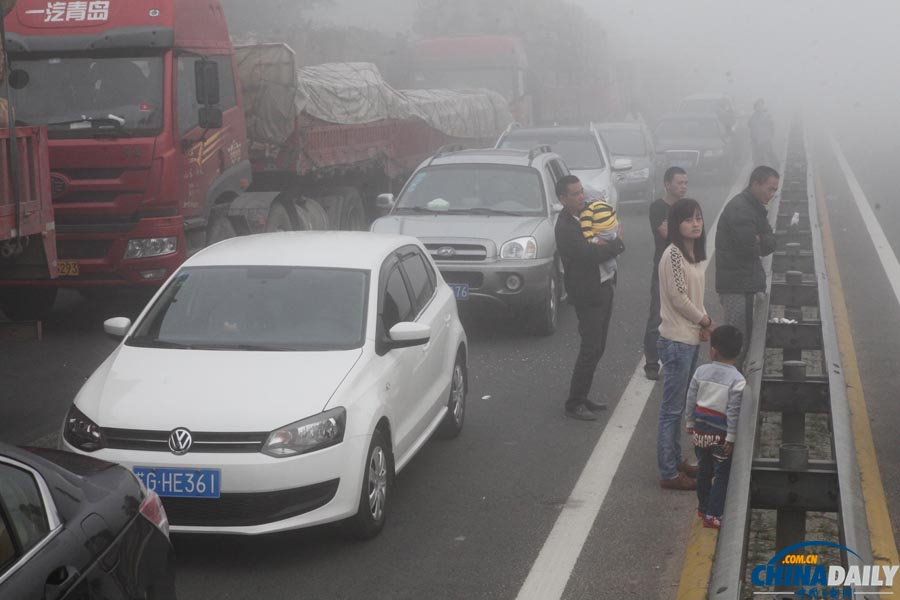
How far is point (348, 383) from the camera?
20.6 ft

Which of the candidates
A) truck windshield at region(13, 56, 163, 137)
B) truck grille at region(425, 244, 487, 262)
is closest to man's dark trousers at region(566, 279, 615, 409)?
truck grille at region(425, 244, 487, 262)

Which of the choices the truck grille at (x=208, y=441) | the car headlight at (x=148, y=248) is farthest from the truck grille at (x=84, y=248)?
the truck grille at (x=208, y=441)

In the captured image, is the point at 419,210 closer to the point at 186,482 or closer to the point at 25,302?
the point at 25,302

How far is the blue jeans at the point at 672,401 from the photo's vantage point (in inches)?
283

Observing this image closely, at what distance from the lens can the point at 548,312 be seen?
38.9ft

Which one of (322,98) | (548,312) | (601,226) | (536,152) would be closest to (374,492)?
(601,226)

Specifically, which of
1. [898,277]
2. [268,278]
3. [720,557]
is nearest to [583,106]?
[898,277]

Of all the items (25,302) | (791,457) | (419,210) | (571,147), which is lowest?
(25,302)

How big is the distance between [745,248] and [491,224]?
3.66 metres

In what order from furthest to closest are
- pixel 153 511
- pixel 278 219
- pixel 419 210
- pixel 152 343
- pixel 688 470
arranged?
pixel 278 219 < pixel 419 210 < pixel 688 470 < pixel 152 343 < pixel 153 511

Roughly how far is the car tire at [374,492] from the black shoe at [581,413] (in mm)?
2414

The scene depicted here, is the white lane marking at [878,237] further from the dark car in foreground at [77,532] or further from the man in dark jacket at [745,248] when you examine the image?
the dark car in foreground at [77,532]

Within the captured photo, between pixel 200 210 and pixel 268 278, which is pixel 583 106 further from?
pixel 268 278

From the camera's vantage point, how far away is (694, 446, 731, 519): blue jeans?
20.7ft
